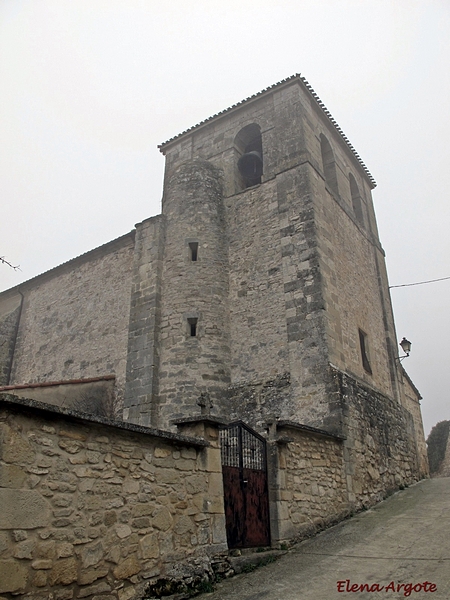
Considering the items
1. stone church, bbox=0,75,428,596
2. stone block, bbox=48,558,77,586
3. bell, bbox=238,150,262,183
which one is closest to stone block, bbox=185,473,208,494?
stone church, bbox=0,75,428,596

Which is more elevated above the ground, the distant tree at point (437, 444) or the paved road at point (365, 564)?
the distant tree at point (437, 444)

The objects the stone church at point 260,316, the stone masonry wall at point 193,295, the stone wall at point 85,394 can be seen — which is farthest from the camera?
the stone wall at point 85,394

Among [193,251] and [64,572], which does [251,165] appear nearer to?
[193,251]

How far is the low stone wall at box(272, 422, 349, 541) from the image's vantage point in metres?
6.86

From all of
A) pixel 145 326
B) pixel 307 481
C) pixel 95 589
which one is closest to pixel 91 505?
Answer: pixel 95 589

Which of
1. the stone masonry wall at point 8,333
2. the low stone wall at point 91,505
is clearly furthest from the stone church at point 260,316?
the low stone wall at point 91,505

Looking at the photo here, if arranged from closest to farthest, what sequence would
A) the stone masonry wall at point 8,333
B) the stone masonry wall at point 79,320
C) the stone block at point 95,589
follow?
the stone block at point 95,589, the stone masonry wall at point 79,320, the stone masonry wall at point 8,333

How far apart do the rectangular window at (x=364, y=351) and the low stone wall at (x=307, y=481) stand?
338 cm

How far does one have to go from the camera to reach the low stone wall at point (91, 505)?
3.69m

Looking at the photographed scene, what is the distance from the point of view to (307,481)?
7.47 meters

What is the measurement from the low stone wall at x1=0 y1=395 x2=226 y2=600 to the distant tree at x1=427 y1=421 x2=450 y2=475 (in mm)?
19110

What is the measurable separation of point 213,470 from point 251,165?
10022 mm

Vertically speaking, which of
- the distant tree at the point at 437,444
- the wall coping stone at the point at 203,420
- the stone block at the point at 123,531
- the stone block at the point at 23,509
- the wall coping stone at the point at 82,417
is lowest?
the stone block at the point at 123,531

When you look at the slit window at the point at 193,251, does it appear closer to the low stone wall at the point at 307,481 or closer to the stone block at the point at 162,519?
the low stone wall at the point at 307,481
